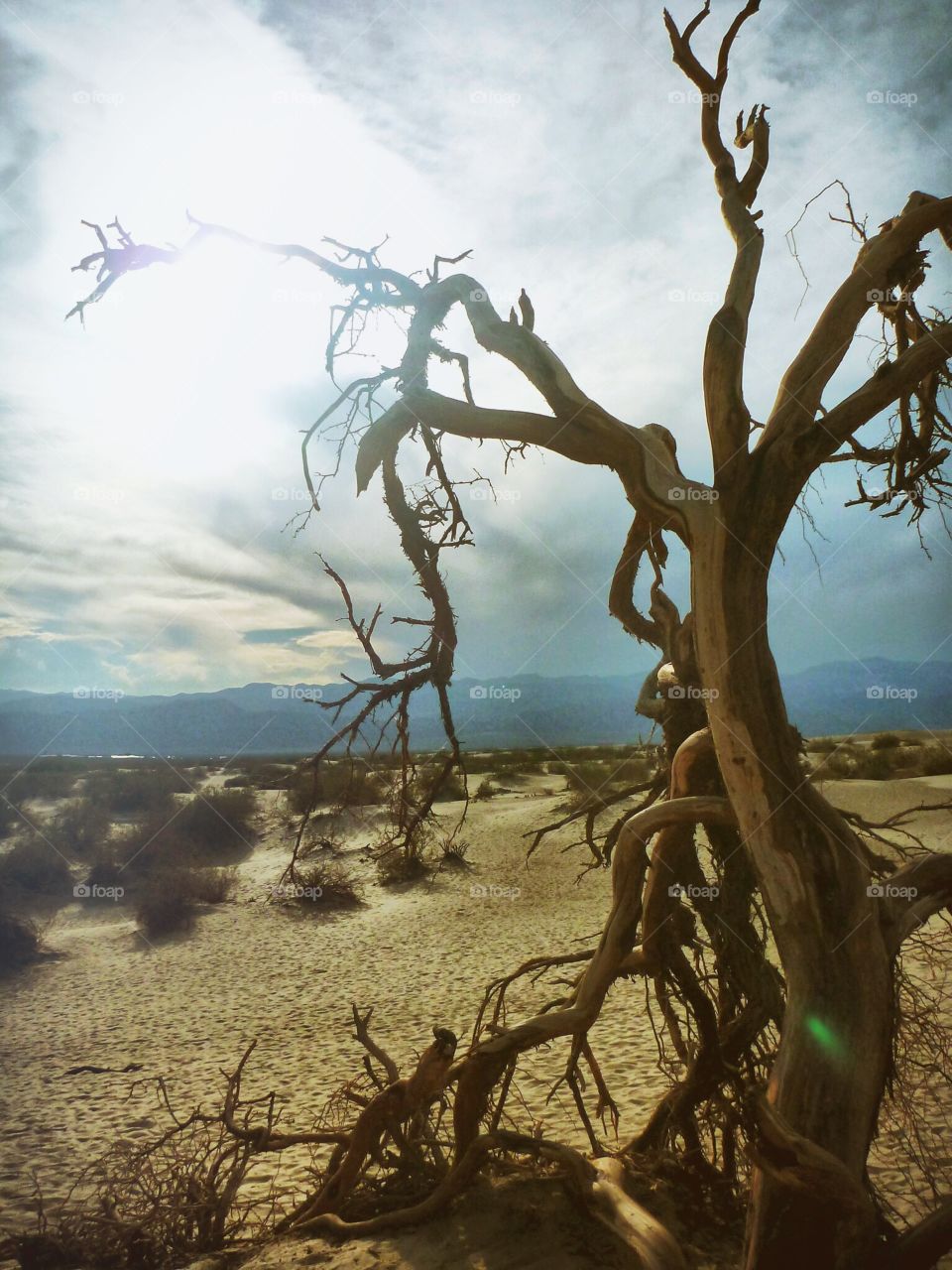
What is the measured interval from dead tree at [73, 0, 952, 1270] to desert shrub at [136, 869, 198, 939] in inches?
470

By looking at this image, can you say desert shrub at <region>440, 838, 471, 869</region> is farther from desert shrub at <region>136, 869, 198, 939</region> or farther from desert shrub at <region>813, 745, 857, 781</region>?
desert shrub at <region>813, 745, 857, 781</region>

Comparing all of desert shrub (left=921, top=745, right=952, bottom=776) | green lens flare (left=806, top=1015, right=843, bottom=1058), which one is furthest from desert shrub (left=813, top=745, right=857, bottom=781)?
green lens flare (left=806, top=1015, right=843, bottom=1058)

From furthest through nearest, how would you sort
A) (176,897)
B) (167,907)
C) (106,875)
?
(106,875), (176,897), (167,907)

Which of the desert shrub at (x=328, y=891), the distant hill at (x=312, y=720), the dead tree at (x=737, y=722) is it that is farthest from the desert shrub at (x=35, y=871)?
the distant hill at (x=312, y=720)

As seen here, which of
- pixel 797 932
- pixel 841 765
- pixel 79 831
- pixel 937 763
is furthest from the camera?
pixel 841 765

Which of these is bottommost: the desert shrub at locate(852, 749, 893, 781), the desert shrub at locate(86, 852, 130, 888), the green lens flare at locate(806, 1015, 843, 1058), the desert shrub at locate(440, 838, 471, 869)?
the desert shrub at locate(86, 852, 130, 888)

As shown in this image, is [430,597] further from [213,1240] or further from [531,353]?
[213,1240]

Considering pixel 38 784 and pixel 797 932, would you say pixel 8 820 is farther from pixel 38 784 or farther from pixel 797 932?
pixel 797 932

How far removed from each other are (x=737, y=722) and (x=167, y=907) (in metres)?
14.6

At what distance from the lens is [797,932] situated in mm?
2729

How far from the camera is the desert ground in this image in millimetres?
5359

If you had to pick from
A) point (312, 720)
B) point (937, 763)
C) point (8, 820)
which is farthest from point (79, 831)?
point (312, 720)

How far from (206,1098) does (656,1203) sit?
502 cm

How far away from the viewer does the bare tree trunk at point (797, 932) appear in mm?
2498
